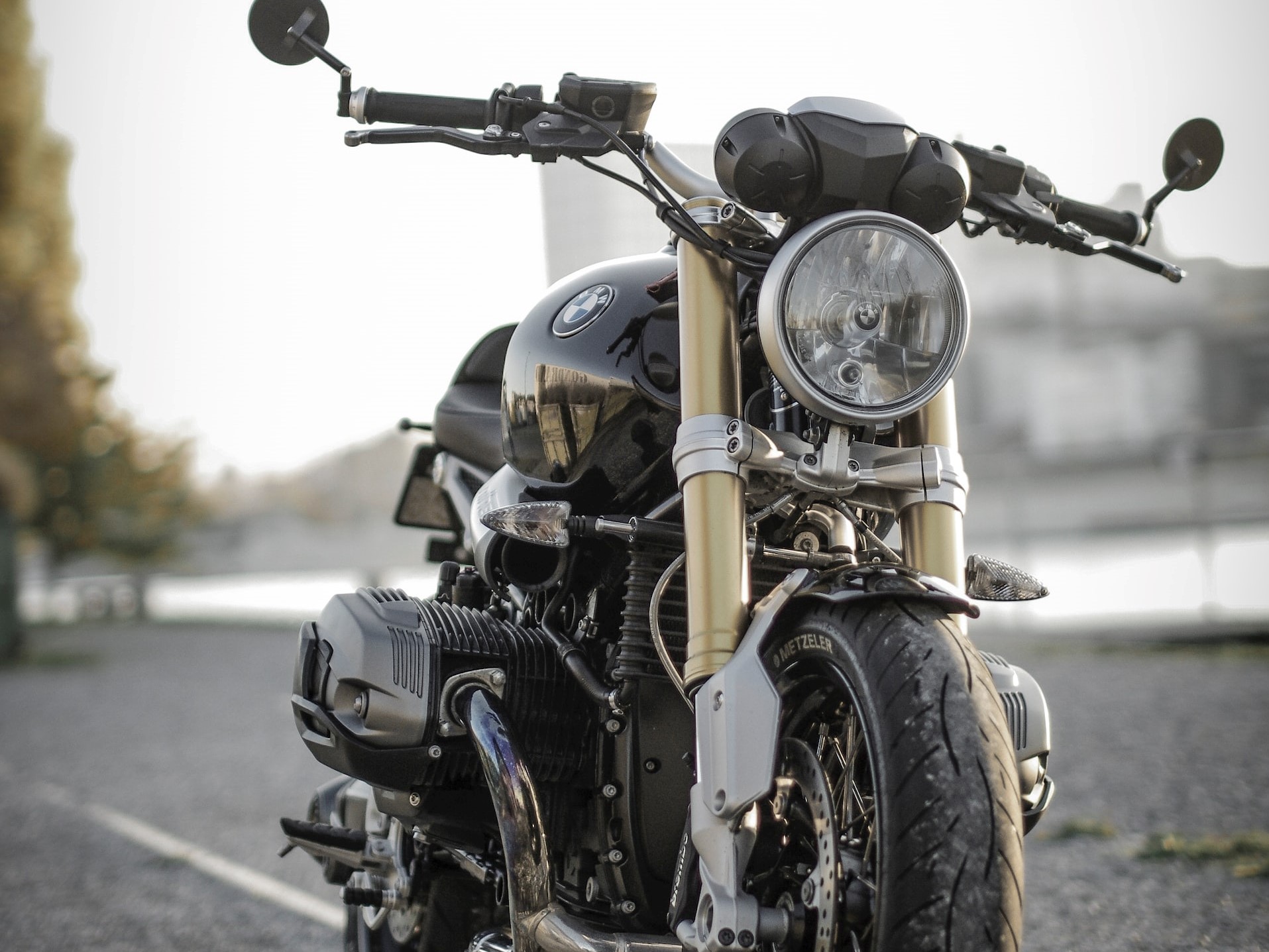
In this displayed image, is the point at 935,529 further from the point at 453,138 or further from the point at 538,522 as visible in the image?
the point at 453,138

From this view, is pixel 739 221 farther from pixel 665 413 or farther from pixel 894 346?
pixel 665 413

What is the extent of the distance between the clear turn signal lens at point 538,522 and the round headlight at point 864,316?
1.78 ft

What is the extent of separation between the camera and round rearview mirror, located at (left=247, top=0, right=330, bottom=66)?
6.58 ft

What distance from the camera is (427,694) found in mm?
2252

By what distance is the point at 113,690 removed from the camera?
38.7 feet

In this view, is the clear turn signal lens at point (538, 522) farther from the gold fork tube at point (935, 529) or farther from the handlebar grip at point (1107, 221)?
the handlebar grip at point (1107, 221)

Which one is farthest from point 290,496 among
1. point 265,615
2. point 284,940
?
point 284,940

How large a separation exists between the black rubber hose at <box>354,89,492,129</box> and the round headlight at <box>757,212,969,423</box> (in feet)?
1.89

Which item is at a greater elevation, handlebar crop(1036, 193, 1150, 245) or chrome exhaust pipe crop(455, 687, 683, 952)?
handlebar crop(1036, 193, 1150, 245)

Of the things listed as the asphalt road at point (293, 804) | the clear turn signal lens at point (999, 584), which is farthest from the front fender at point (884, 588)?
the asphalt road at point (293, 804)

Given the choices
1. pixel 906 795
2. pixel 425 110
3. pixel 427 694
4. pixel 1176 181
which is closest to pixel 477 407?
pixel 427 694

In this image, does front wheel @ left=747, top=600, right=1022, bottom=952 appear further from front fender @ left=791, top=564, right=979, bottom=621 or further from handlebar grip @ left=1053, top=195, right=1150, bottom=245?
handlebar grip @ left=1053, top=195, right=1150, bottom=245

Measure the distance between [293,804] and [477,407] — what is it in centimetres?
369

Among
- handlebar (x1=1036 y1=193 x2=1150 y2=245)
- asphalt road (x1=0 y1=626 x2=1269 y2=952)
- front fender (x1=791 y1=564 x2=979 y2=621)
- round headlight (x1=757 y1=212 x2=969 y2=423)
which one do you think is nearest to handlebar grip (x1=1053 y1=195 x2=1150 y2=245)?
handlebar (x1=1036 y1=193 x2=1150 y2=245)
